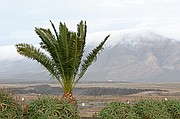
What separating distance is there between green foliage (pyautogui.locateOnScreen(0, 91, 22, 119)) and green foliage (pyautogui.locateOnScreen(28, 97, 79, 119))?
1.82 feet

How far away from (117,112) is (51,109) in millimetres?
3087

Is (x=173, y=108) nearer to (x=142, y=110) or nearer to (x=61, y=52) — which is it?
(x=142, y=110)

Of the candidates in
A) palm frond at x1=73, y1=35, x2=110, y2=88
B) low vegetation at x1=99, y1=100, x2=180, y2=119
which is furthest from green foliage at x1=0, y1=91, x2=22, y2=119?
palm frond at x1=73, y1=35, x2=110, y2=88

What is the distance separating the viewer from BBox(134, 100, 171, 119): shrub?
15.8m

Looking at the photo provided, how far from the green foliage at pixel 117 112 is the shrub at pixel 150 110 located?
458 millimetres

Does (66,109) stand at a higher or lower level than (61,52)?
lower

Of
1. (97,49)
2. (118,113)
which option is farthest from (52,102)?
(97,49)

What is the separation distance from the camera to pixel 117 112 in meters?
15.3

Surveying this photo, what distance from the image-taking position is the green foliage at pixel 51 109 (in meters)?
13.4

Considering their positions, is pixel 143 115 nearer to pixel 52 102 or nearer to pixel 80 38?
pixel 52 102

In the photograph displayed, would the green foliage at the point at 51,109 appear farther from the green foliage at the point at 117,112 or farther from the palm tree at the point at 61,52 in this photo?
the palm tree at the point at 61,52

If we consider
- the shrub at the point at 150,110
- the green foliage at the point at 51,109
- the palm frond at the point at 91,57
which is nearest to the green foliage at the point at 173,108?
the shrub at the point at 150,110

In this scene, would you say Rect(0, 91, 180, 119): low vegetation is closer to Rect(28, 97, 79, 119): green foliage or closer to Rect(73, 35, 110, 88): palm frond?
Rect(28, 97, 79, 119): green foliage

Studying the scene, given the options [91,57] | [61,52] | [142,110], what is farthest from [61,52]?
[142,110]
